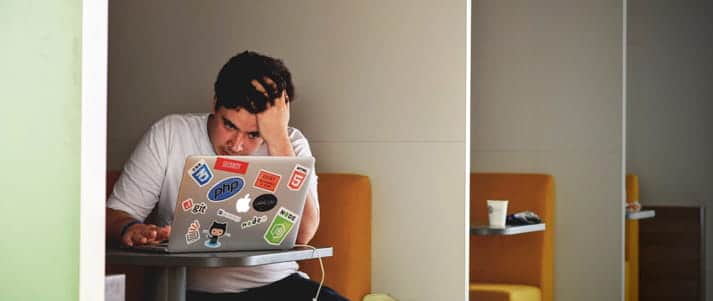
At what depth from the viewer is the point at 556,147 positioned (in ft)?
16.9

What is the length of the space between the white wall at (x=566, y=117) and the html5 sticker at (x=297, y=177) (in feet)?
9.24

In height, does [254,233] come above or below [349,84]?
below

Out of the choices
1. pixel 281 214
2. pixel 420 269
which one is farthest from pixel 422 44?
pixel 281 214

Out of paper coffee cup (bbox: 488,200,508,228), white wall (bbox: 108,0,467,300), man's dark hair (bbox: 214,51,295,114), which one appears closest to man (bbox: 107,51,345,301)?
man's dark hair (bbox: 214,51,295,114)

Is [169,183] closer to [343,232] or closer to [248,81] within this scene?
[248,81]

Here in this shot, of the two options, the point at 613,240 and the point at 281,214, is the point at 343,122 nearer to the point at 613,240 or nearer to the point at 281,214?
the point at 281,214

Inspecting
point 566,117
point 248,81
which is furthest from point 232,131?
point 566,117

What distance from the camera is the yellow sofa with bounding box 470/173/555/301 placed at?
463cm

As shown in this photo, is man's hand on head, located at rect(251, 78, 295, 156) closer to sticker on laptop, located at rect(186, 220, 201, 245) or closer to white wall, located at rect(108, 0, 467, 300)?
white wall, located at rect(108, 0, 467, 300)

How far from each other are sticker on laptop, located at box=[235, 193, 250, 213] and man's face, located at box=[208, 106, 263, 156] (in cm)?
73

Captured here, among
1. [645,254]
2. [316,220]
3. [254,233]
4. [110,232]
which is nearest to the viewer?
[254,233]

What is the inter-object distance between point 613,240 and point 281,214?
2.99 m

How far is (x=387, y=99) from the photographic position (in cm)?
373

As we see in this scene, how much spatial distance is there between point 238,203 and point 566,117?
3.04 meters
